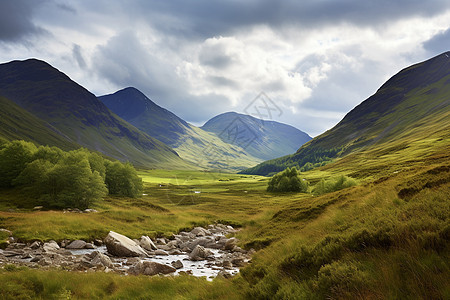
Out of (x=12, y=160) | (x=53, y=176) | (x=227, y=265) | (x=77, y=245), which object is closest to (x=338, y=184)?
(x=227, y=265)

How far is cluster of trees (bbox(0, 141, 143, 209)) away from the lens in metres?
45.6

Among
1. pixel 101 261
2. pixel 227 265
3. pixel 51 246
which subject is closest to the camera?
pixel 101 261

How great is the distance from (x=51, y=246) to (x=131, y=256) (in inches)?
296

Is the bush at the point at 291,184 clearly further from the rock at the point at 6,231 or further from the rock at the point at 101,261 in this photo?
the rock at the point at 6,231

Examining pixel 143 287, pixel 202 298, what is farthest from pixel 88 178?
pixel 202 298

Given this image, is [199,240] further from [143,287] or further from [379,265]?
[379,265]

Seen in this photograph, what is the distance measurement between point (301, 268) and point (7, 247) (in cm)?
2564

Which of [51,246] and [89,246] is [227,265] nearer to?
[89,246]

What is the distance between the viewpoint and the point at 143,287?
12.1 meters

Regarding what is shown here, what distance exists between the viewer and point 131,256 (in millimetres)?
22609

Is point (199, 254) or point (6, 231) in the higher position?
point (6, 231)

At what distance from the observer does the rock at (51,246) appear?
21.5 m

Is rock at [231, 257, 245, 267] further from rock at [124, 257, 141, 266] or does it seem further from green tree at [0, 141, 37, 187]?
green tree at [0, 141, 37, 187]

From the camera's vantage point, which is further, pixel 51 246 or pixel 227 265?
pixel 51 246
